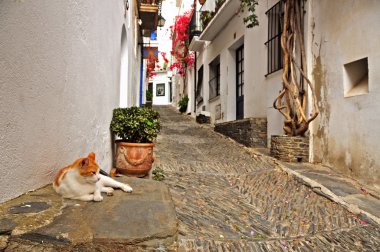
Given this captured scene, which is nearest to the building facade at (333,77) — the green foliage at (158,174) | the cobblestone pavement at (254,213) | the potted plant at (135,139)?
the cobblestone pavement at (254,213)

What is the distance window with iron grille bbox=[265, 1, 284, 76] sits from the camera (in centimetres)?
625

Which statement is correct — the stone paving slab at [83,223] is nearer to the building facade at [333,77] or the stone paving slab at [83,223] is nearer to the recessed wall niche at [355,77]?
the building facade at [333,77]

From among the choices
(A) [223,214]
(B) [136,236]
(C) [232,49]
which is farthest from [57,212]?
(C) [232,49]

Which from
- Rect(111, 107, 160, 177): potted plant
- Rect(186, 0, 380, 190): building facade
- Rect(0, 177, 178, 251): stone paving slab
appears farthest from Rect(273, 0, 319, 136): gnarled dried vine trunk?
Rect(0, 177, 178, 251): stone paving slab

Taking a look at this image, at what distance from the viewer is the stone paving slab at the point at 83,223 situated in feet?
4.95

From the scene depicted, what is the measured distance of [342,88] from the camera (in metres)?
4.42

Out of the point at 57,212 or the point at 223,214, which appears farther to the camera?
the point at 223,214

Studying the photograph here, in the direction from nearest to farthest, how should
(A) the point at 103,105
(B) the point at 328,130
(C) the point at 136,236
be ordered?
(C) the point at 136,236
(A) the point at 103,105
(B) the point at 328,130

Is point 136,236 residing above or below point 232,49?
below

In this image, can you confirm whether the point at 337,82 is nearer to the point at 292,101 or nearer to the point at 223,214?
the point at 292,101

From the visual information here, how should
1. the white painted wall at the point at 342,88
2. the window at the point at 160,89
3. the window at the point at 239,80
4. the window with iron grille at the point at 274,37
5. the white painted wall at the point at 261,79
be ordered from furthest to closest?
the window at the point at 160,89 → the window at the point at 239,80 → the white painted wall at the point at 261,79 → the window with iron grille at the point at 274,37 → the white painted wall at the point at 342,88

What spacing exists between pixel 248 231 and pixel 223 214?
405 mm

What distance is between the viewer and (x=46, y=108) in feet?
7.16

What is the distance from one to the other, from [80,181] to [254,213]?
72.5 inches
